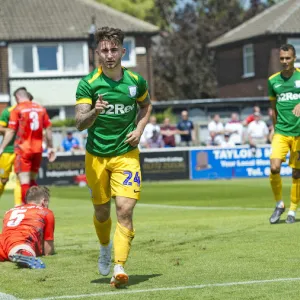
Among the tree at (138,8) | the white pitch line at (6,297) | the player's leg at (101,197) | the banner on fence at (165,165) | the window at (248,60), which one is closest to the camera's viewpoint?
the white pitch line at (6,297)

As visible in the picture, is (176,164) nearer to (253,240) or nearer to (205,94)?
(253,240)

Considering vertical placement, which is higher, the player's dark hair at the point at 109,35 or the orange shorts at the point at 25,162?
the player's dark hair at the point at 109,35

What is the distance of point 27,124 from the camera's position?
1591cm

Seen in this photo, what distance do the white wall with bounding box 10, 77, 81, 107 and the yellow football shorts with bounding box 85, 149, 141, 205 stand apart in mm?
45035

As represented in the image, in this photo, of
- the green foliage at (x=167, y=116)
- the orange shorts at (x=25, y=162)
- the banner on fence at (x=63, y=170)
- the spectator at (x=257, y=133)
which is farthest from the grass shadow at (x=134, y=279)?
the green foliage at (x=167, y=116)

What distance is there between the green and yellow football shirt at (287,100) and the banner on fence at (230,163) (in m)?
18.0

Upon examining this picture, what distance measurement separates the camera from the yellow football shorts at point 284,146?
1320cm

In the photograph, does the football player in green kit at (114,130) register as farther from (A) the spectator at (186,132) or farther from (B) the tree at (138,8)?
(B) the tree at (138,8)

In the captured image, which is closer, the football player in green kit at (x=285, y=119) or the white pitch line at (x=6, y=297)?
the white pitch line at (x=6, y=297)

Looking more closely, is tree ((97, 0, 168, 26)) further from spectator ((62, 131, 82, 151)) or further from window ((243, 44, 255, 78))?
spectator ((62, 131, 82, 151))

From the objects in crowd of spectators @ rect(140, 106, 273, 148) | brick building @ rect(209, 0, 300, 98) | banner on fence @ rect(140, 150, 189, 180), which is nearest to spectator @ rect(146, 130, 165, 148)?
crowd of spectators @ rect(140, 106, 273, 148)

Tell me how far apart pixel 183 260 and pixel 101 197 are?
153 cm

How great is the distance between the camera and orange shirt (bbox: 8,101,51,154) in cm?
1586

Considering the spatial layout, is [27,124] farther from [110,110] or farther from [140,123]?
[110,110]
